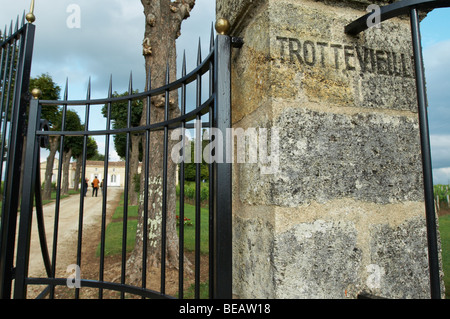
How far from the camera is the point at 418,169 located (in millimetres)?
1202

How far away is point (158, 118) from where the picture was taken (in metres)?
4.64

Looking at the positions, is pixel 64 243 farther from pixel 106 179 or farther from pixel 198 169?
pixel 198 169

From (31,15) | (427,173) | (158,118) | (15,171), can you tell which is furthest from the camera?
(158,118)

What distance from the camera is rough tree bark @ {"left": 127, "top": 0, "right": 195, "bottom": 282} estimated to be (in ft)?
14.7

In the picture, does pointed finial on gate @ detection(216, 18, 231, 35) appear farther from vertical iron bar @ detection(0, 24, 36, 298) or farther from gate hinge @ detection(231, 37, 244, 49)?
vertical iron bar @ detection(0, 24, 36, 298)

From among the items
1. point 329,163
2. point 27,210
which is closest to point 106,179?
point 27,210

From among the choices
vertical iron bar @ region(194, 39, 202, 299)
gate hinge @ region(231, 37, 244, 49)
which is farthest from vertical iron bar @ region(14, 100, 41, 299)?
gate hinge @ region(231, 37, 244, 49)

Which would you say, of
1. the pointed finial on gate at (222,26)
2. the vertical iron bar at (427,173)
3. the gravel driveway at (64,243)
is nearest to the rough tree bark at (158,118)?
the gravel driveway at (64,243)

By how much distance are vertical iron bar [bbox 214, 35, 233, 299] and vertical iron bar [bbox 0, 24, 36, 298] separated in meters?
1.52

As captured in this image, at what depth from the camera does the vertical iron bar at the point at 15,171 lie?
2.11 meters

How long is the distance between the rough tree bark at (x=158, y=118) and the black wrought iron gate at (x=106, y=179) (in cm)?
204

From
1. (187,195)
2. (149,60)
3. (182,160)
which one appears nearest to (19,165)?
(182,160)

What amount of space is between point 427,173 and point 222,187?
699 mm

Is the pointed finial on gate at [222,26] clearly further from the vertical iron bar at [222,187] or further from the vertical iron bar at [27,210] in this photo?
the vertical iron bar at [27,210]
